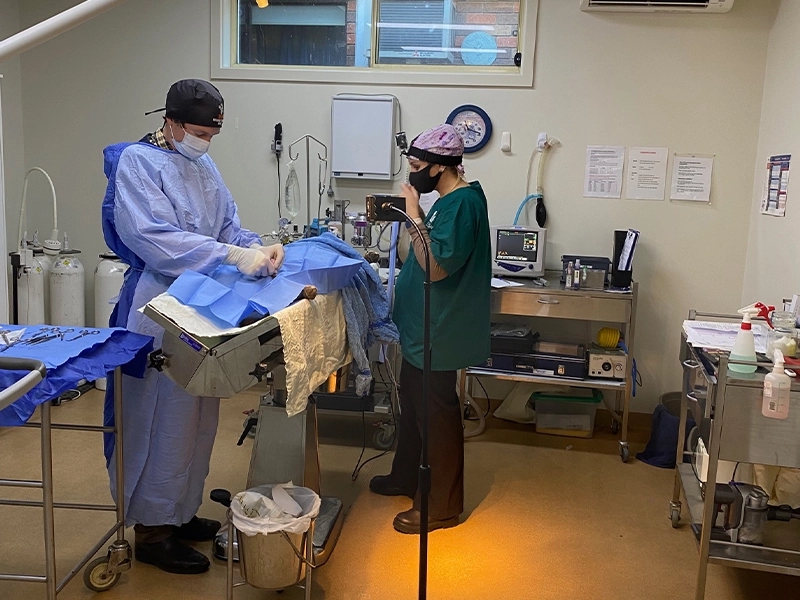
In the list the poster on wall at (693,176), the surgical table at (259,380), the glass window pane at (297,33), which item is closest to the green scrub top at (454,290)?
the surgical table at (259,380)

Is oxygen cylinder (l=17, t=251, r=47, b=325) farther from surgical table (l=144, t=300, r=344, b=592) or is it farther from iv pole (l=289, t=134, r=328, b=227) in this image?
surgical table (l=144, t=300, r=344, b=592)

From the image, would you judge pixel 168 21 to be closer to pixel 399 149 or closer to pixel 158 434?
pixel 399 149

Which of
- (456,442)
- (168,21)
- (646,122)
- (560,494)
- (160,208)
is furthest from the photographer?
(168,21)

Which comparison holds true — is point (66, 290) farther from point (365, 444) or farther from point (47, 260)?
point (365, 444)

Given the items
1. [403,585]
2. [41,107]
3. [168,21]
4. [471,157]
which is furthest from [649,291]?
→ [41,107]

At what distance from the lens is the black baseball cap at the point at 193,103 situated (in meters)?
2.34

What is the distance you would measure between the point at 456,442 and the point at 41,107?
11.1ft

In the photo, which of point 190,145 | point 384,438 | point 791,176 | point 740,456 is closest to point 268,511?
point 190,145

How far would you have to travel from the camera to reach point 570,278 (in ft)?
12.4

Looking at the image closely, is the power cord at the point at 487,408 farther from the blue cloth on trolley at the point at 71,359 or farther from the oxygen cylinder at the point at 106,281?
the blue cloth on trolley at the point at 71,359

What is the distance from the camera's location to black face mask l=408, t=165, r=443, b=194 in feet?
8.92

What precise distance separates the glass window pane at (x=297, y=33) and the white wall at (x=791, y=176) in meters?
2.25

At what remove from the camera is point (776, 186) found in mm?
3475

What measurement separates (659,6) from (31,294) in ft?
11.9
